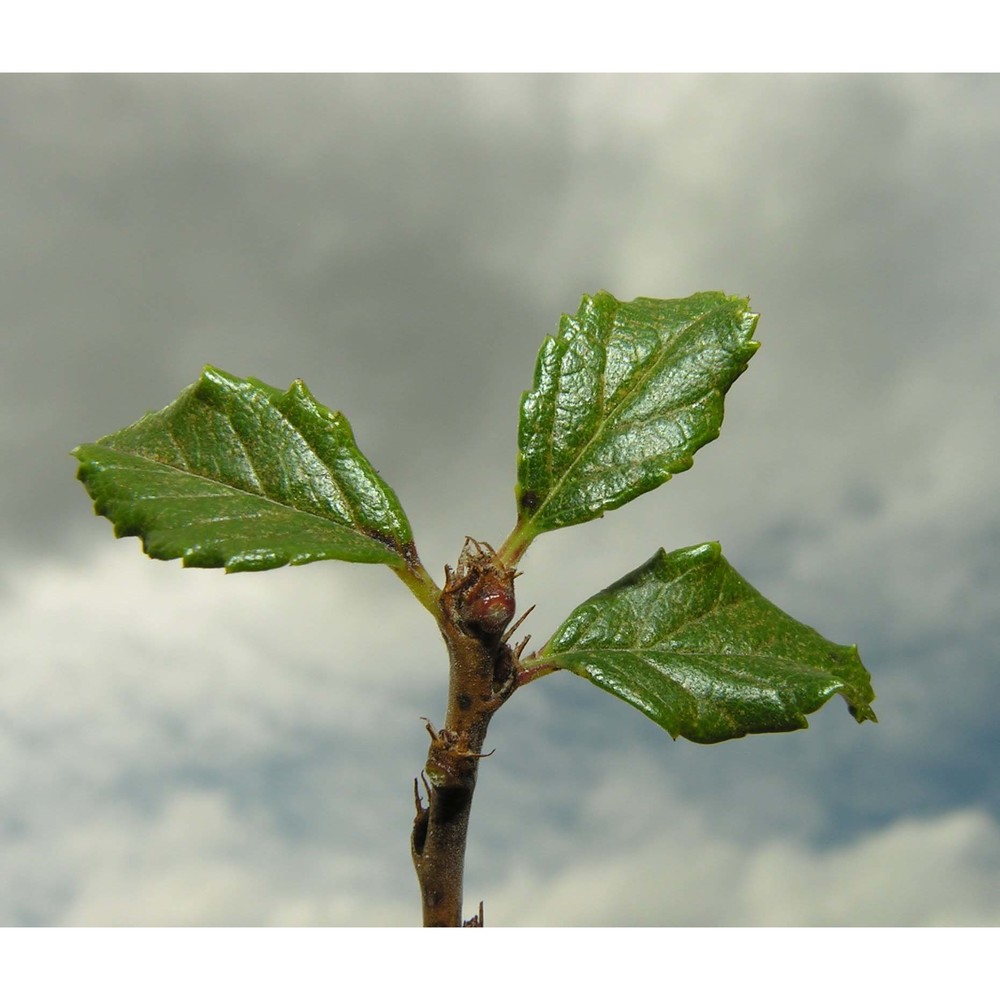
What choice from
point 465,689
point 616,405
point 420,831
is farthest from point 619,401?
point 420,831

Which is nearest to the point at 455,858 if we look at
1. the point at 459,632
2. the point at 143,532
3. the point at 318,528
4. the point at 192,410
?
the point at 459,632

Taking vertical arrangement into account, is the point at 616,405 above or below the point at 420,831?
above

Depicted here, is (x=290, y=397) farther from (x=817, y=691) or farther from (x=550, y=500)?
(x=817, y=691)

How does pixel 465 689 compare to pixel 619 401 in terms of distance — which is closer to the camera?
pixel 465 689

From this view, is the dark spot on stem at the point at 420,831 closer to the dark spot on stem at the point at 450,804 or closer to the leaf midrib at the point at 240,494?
the dark spot on stem at the point at 450,804

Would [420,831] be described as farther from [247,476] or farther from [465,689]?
[247,476]

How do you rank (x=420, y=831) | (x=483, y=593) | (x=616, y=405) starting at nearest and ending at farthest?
1. (x=483, y=593)
2. (x=420, y=831)
3. (x=616, y=405)

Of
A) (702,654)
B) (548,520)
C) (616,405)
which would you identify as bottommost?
(702,654)

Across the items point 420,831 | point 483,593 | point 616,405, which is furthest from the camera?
point 616,405

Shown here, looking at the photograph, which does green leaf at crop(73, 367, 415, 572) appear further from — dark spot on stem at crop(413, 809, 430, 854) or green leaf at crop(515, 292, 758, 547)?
dark spot on stem at crop(413, 809, 430, 854)
